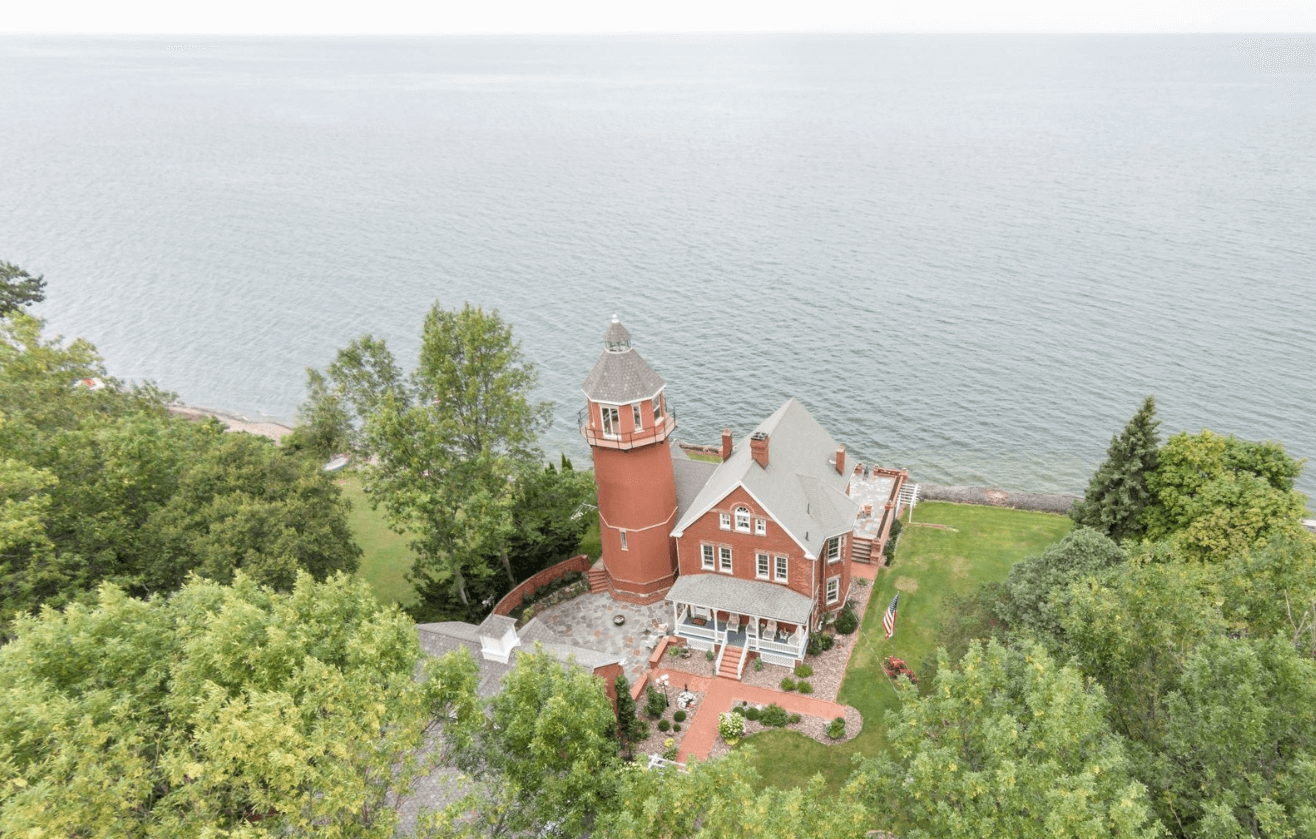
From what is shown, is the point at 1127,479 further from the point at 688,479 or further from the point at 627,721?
the point at 627,721

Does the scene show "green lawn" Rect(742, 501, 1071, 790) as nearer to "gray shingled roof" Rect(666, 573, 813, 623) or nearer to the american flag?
the american flag

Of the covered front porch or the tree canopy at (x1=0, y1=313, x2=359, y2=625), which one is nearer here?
the tree canopy at (x1=0, y1=313, x2=359, y2=625)

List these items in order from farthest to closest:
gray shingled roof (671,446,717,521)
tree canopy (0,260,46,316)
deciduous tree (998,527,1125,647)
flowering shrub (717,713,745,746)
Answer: tree canopy (0,260,46,316) < gray shingled roof (671,446,717,521) < flowering shrub (717,713,745,746) < deciduous tree (998,527,1125,647)

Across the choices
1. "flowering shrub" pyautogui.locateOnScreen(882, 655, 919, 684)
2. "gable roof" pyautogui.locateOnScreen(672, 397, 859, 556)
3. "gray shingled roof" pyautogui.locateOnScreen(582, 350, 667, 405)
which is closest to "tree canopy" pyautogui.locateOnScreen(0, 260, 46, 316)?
"gray shingled roof" pyautogui.locateOnScreen(582, 350, 667, 405)

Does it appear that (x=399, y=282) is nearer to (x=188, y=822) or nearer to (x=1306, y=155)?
(x=188, y=822)

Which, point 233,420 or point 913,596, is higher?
point 913,596

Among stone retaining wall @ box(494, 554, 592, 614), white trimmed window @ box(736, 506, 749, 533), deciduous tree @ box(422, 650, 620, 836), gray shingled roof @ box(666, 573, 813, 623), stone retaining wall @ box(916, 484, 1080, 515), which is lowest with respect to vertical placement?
stone retaining wall @ box(916, 484, 1080, 515)

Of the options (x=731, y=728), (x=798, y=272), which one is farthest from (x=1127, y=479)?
(x=798, y=272)
